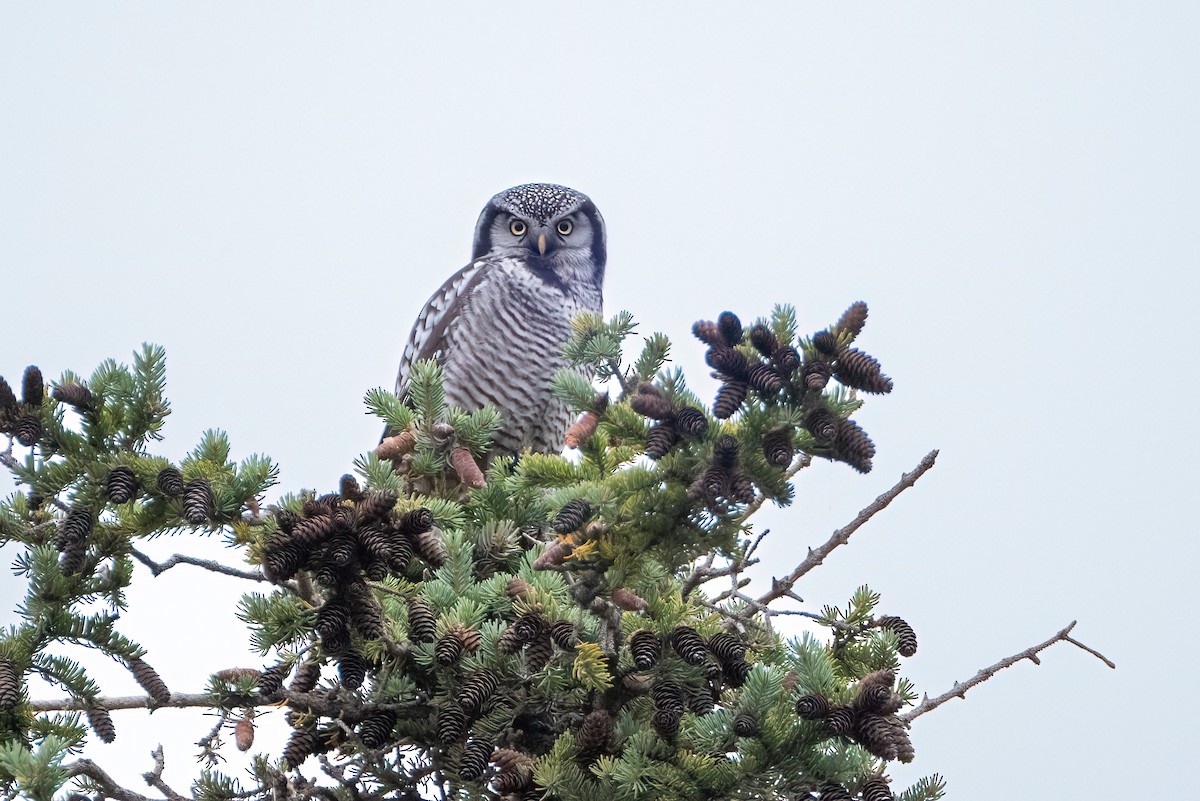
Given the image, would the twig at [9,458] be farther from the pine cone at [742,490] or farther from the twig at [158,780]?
the pine cone at [742,490]

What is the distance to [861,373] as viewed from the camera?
1.70m

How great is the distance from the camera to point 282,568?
5.55ft

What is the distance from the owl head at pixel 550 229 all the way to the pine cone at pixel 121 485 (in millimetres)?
3076

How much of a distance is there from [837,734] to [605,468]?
24.8 inches

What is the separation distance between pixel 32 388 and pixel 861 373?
1320mm

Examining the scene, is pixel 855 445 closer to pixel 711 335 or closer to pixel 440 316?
pixel 711 335

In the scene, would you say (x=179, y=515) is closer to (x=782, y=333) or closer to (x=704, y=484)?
(x=704, y=484)

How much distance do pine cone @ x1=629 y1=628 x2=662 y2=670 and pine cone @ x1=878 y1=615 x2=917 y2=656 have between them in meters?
0.51

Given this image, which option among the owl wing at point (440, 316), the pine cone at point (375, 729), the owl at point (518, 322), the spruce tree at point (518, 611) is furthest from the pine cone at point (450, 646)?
the owl wing at point (440, 316)

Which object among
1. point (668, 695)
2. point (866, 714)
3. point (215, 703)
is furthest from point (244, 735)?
point (866, 714)

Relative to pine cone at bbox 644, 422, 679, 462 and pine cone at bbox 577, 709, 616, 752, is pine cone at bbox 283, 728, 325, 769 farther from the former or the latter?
pine cone at bbox 644, 422, 679, 462

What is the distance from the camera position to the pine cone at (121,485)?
1829 millimetres

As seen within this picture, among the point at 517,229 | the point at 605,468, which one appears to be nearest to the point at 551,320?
the point at 517,229

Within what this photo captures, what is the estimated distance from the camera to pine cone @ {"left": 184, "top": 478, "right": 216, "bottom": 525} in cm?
182
